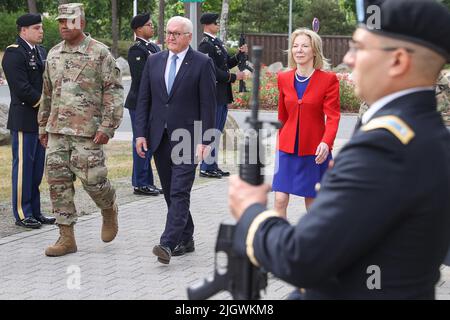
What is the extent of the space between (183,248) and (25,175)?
204cm

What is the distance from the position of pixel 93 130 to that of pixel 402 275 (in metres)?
5.46

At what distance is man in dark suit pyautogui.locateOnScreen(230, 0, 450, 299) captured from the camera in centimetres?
215

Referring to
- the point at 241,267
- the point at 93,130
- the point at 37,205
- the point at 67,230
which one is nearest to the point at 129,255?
the point at 67,230

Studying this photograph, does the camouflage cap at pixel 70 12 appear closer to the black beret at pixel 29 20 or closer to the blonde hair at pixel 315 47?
the black beret at pixel 29 20

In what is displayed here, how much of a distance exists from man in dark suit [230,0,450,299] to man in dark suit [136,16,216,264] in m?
4.85

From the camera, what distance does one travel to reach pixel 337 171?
223 centimetres

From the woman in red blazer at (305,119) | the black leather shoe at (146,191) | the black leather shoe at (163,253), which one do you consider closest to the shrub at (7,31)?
the black leather shoe at (146,191)

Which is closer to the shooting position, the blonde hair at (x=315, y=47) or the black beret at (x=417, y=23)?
the black beret at (x=417, y=23)

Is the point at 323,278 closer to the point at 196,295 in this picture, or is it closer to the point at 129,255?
the point at 196,295

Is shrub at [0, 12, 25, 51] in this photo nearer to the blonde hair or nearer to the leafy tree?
the leafy tree

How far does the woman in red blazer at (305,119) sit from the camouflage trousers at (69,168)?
5.02ft

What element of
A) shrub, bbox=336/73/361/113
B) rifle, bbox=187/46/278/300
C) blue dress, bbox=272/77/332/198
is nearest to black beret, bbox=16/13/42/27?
blue dress, bbox=272/77/332/198

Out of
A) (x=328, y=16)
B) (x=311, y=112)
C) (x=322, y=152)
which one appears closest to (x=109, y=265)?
(x=322, y=152)

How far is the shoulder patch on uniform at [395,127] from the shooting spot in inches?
86.9
